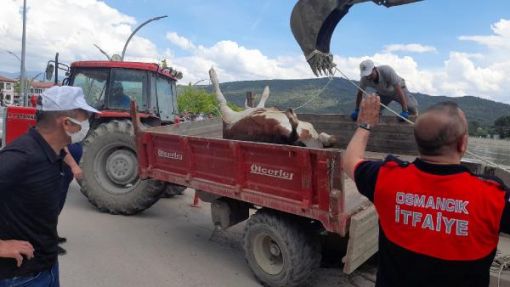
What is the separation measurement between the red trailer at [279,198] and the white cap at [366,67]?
1752mm

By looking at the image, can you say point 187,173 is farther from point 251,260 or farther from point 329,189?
point 329,189

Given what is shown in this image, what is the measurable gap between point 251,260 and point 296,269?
607 mm

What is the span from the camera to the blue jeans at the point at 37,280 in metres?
2.24

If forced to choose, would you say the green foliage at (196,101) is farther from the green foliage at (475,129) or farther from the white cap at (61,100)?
the white cap at (61,100)

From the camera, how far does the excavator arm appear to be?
392cm

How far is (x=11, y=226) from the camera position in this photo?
2.27 metres

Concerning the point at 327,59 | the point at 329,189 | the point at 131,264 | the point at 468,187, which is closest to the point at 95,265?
the point at 131,264

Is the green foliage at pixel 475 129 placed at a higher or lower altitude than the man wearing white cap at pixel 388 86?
lower

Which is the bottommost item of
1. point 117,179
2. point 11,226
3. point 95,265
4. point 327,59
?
point 95,265

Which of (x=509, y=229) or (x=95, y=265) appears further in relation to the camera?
(x=95, y=265)

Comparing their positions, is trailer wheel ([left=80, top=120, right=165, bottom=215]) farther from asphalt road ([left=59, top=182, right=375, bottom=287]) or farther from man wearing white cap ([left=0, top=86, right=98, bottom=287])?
man wearing white cap ([left=0, top=86, right=98, bottom=287])

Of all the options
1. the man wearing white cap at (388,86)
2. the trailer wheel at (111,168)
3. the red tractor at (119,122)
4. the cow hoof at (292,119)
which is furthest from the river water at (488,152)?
the trailer wheel at (111,168)

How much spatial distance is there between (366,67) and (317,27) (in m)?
1.87

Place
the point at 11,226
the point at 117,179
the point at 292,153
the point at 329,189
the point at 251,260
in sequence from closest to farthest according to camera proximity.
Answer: the point at 11,226, the point at 329,189, the point at 292,153, the point at 251,260, the point at 117,179
